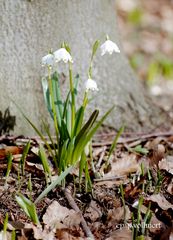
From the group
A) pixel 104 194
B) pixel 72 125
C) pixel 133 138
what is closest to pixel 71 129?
pixel 72 125

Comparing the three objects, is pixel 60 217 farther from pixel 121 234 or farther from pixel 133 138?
pixel 133 138

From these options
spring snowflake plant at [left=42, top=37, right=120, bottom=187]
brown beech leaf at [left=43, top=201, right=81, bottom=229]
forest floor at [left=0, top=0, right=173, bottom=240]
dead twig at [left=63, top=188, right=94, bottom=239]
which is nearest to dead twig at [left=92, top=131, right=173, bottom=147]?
forest floor at [left=0, top=0, right=173, bottom=240]

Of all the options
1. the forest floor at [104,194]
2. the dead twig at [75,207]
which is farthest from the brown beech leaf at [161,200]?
the dead twig at [75,207]

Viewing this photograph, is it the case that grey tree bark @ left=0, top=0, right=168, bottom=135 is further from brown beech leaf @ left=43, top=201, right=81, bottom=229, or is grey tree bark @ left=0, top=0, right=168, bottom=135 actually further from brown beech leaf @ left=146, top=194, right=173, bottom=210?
brown beech leaf @ left=146, top=194, right=173, bottom=210

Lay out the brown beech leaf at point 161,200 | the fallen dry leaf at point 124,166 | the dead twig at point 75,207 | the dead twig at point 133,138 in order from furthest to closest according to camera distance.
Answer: the dead twig at point 133,138
the fallen dry leaf at point 124,166
the brown beech leaf at point 161,200
the dead twig at point 75,207

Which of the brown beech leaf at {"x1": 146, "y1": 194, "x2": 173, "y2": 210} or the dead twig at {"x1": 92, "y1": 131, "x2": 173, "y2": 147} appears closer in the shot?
the brown beech leaf at {"x1": 146, "y1": 194, "x2": 173, "y2": 210}

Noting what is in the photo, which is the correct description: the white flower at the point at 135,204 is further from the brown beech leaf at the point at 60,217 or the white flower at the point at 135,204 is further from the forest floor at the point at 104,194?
the brown beech leaf at the point at 60,217

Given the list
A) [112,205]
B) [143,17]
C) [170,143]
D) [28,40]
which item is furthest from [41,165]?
[143,17]
